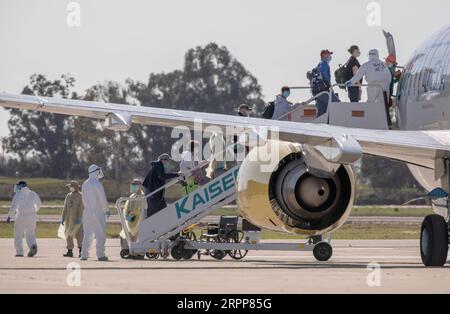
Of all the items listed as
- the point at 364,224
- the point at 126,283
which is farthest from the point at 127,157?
the point at 126,283

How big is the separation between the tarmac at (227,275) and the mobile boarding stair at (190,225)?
37 centimetres

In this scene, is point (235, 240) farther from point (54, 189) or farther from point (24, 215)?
point (54, 189)

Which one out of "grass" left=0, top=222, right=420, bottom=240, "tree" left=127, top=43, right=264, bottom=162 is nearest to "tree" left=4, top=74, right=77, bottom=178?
"tree" left=127, top=43, right=264, bottom=162

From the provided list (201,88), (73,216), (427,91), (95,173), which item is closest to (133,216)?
(95,173)

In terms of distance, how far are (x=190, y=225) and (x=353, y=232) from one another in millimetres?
23867

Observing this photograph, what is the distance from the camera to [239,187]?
26.1 meters

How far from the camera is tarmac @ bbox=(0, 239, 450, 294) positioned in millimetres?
17719

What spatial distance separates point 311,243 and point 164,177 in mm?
3508

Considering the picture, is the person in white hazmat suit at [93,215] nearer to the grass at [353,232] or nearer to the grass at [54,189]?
the grass at [353,232]

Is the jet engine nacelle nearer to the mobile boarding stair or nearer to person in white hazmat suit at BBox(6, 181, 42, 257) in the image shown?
the mobile boarding stair

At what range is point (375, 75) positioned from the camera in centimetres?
2650

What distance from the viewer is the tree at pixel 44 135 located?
126688 mm

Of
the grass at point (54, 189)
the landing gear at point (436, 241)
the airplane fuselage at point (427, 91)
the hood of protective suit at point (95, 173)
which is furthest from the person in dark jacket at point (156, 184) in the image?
the grass at point (54, 189)
